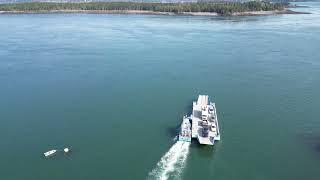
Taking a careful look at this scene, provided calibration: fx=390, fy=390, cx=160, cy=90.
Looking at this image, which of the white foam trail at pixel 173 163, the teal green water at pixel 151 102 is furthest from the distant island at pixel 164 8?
the white foam trail at pixel 173 163

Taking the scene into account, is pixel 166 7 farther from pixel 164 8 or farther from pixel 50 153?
pixel 50 153

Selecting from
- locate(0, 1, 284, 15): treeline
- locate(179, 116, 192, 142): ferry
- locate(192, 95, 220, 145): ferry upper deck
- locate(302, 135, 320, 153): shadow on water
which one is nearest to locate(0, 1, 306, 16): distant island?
locate(0, 1, 284, 15): treeline

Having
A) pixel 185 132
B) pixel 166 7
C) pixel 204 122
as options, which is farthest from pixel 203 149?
pixel 166 7

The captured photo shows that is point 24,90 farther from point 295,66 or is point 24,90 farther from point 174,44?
point 295,66

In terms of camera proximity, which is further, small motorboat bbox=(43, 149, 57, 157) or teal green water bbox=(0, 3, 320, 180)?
small motorboat bbox=(43, 149, 57, 157)

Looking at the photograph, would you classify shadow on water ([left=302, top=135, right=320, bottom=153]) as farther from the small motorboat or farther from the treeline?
the treeline

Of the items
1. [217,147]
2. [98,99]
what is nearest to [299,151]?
[217,147]
